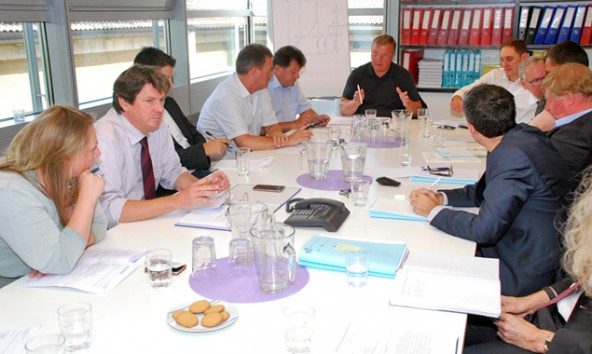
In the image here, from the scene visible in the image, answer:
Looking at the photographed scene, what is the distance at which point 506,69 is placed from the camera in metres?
4.58

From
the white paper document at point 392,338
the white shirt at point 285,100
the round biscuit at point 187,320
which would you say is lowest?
the white paper document at point 392,338

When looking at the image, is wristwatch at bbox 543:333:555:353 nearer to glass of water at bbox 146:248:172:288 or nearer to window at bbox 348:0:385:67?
glass of water at bbox 146:248:172:288

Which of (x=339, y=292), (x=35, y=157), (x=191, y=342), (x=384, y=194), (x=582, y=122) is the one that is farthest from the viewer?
(x=582, y=122)

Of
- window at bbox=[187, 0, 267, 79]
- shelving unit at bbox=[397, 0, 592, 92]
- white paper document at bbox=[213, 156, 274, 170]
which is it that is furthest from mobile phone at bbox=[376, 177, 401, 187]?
shelving unit at bbox=[397, 0, 592, 92]

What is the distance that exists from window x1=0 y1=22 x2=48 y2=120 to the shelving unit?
3.56 meters

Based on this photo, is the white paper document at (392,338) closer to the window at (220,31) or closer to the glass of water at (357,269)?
the glass of water at (357,269)

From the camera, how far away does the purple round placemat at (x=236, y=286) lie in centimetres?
153

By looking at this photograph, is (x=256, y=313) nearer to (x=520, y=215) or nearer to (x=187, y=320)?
(x=187, y=320)

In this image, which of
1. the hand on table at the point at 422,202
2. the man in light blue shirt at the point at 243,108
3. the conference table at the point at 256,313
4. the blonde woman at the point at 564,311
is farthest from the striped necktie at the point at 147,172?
the blonde woman at the point at 564,311

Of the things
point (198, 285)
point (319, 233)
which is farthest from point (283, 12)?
point (198, 285)

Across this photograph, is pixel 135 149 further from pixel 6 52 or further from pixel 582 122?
pixel 582 122

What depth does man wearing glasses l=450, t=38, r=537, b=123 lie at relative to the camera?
4215 mm

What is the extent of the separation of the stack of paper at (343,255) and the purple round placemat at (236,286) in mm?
50

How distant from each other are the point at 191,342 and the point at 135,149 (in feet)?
4.80
